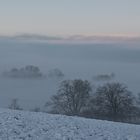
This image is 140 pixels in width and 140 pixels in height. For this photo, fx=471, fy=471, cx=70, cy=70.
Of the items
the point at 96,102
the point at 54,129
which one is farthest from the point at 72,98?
the point at 54,129

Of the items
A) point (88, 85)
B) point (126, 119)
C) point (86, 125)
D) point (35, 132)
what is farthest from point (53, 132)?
point (88, 85)

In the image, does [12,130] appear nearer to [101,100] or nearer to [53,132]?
[53,132]

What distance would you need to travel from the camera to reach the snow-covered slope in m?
22.8

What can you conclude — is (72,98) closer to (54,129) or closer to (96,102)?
(96,102)

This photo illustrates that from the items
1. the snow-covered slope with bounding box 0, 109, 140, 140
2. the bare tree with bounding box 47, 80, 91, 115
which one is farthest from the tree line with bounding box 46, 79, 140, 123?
the snow-covered slope with bounding box 0, 109, 140, 140

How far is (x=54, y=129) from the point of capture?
79.6ft

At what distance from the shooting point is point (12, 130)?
76.1 ft

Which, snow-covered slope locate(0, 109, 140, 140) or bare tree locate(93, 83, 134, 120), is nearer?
snow-covered slope locate(0, 109, 140, 140)

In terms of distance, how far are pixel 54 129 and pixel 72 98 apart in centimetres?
4878

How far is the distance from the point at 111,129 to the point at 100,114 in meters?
41.2

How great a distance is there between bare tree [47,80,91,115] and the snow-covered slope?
1704 inches

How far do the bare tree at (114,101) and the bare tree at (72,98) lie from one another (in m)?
2.35

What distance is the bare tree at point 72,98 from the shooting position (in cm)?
7181

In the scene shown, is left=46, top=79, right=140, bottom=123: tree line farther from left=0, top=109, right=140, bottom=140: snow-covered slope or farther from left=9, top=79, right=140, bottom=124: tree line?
left=0, top=109, right=140, bottom=140: snow-covered slope
